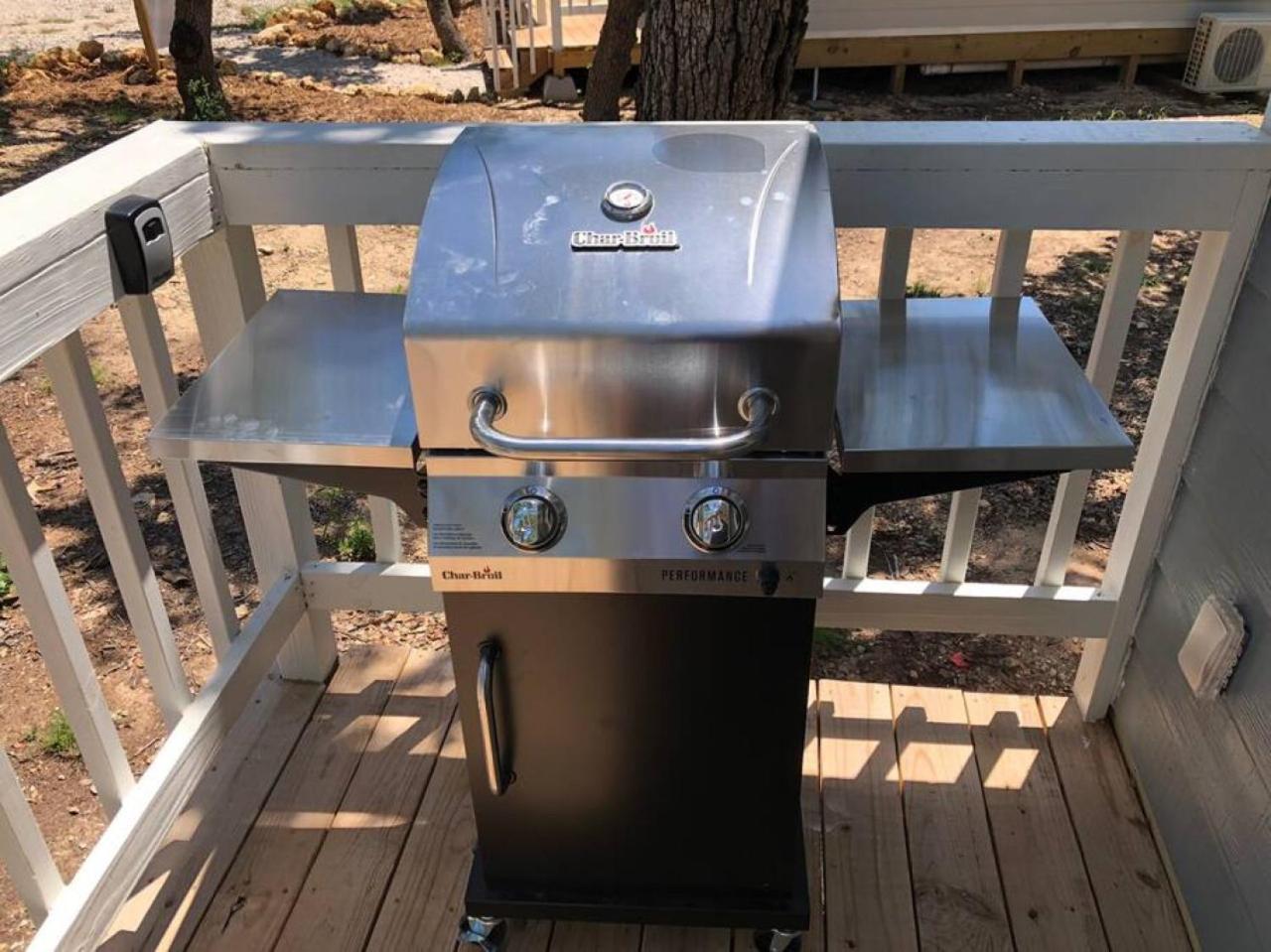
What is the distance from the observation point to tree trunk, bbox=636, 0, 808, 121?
Result: 2156mm

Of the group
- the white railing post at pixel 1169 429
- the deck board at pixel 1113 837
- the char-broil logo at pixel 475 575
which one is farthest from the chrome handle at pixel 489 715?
the white railing post at pixel 1169 429

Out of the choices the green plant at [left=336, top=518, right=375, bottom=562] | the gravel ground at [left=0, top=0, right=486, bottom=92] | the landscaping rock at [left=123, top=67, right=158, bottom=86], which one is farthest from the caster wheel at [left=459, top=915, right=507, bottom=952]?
the landscaping rock at [left=123, top=67, right=158, bottom=86]

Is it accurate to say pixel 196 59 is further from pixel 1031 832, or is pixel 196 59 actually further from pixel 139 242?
pixel 1031 832

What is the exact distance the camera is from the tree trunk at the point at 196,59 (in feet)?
19.7

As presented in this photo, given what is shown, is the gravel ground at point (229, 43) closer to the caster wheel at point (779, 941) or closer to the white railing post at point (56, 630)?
the white railing post at point (56, 630)

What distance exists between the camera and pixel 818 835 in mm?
1885

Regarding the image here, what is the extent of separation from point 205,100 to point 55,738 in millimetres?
4813

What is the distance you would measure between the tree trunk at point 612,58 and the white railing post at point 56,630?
9.81ft

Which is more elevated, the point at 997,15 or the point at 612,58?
the point at 612,58

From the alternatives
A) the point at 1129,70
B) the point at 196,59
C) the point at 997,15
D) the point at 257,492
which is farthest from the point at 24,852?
the point at 1129,70

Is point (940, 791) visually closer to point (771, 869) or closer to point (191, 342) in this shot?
point (771, 869)

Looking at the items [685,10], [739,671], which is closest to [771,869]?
[739,671]

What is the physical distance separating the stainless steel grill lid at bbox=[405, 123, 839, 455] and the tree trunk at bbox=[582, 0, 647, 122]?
9.37 feet

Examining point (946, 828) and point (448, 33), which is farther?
point (448, 33)
